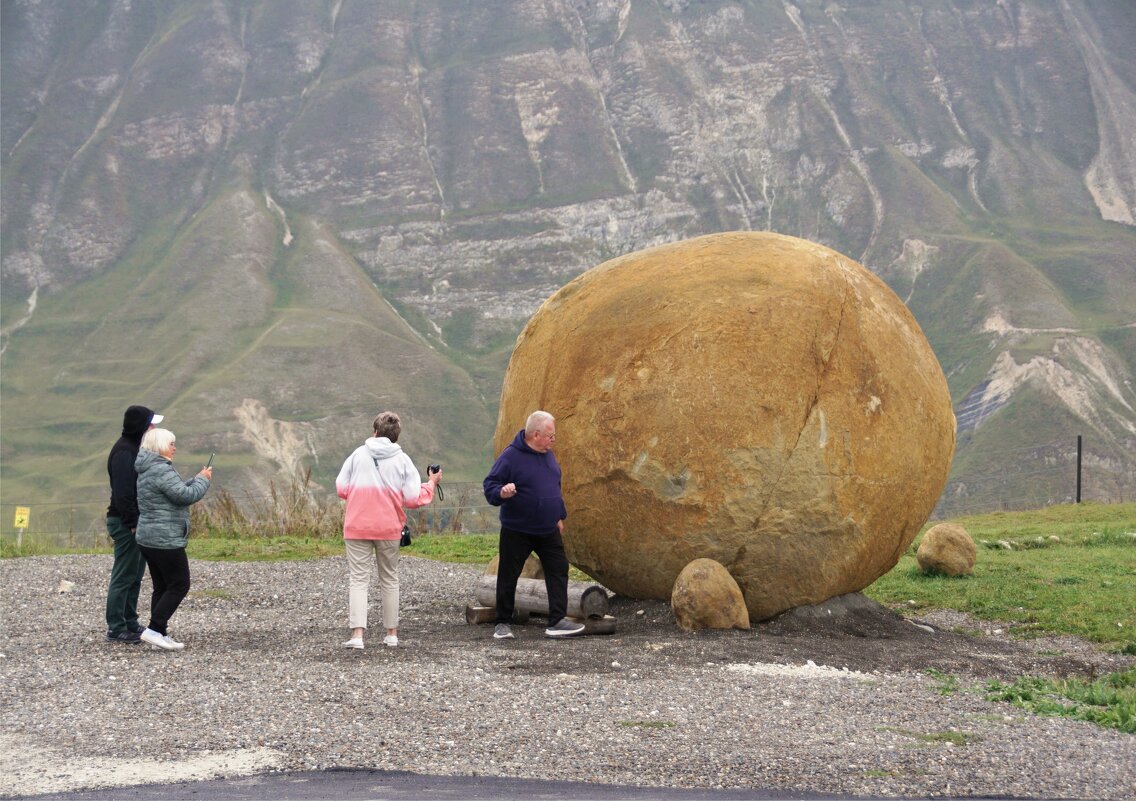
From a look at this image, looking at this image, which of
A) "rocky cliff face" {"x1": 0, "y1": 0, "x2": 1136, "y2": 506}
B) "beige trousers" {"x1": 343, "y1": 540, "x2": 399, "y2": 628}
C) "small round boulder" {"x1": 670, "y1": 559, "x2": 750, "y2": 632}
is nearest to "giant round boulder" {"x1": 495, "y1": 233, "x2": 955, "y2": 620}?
"small round boulder" {"x1": 670, "y1": 559, "x2": 750, "y2": 632}

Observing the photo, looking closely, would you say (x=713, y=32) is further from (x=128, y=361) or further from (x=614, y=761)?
(x=614, y=761)

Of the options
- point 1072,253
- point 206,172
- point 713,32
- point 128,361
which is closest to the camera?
point 128,361

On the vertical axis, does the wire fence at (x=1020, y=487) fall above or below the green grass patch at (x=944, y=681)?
above

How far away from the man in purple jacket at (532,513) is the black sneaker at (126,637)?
3207mm

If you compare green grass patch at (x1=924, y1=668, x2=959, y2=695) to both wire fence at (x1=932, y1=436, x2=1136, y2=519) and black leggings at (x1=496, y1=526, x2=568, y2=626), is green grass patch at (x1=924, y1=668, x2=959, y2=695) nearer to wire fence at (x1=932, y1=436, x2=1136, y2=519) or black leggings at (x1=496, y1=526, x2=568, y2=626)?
black leggings at (x1=496, y1=526, x2=568, y2=626)

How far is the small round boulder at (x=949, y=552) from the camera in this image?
15.7 meters

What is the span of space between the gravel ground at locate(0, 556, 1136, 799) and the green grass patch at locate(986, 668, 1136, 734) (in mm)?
259

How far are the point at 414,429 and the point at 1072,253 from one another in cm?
6269

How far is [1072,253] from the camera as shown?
11006 cm

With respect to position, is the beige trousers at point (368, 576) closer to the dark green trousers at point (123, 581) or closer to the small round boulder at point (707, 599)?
the dark green trousers at point (123, 581)

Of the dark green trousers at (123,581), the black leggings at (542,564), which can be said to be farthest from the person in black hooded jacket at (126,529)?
the black leggings at (542,564)

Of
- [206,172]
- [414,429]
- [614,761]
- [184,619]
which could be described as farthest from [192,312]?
[614,761]

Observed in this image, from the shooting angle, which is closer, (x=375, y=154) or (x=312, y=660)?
(x=312, y=660)

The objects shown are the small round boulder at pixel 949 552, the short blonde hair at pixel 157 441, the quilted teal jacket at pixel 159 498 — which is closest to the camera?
the quilted teal jacket at pixel 159 498
